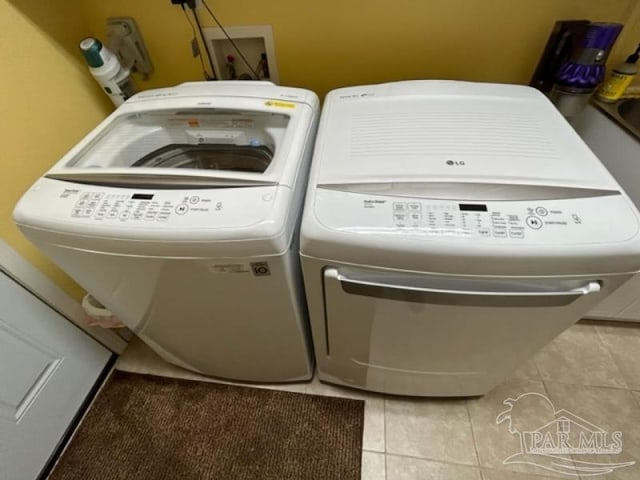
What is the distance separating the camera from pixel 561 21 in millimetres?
985

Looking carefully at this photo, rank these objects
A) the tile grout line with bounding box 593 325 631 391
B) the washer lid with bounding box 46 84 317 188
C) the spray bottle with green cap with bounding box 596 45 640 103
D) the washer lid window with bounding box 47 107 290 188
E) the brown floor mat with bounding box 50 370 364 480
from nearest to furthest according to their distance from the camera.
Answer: the washer lid with bounding box 46 84 317 188, the washer lid window with bounding box 47 107 290 188, the spray bottle with green cap with bounding box 596 45 640 103, the brown floor mat with bounding box 50 370 364 480, the tile grout line with bounding box 593 325 631 391

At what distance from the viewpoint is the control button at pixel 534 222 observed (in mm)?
569

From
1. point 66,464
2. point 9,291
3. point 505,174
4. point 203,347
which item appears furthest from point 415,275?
point 66,464

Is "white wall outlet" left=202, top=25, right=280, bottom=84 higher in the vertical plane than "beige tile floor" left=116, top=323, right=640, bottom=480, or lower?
higher

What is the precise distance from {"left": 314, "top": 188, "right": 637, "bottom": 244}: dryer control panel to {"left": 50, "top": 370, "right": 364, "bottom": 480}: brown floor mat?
91 centimetres

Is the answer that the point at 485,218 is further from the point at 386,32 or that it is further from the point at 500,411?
the point at 500,411

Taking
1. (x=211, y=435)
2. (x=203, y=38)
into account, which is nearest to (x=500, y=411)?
(x=211, y=435)

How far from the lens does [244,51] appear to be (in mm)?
1195

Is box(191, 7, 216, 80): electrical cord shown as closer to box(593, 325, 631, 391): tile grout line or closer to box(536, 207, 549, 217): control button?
box(536, 207, 549, 217): control button

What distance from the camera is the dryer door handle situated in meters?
0.60

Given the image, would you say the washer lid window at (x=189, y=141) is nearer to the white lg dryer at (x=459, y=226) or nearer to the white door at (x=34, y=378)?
the white lg dryer at (x=459, y=226)

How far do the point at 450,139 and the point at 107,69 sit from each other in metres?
1.07

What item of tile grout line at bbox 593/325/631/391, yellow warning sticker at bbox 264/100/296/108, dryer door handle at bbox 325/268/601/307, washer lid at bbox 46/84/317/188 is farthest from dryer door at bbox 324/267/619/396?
tile grout line at bbox 593/325/631/391

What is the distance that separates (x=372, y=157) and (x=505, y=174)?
0.27 metres
